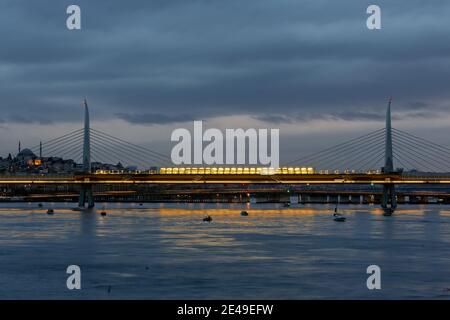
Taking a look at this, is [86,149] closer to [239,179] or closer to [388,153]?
[239,179]

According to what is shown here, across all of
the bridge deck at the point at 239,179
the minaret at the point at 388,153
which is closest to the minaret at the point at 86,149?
the bridge deck at the point at 239,179

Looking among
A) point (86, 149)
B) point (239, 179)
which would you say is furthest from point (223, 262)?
point (86, 149)

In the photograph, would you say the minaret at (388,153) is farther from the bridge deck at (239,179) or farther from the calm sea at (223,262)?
the calm sea at (223,262)

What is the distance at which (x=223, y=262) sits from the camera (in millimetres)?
61938

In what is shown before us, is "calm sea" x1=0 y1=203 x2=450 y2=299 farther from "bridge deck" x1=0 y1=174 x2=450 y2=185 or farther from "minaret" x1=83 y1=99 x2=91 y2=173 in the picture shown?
"minaret" x1=83 y1=99 x2=91 y2=173

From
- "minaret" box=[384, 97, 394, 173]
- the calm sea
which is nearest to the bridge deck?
"minaret" box=[384, 97, 394, 173]

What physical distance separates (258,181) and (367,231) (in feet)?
197

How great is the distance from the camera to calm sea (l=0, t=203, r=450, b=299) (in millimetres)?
47469

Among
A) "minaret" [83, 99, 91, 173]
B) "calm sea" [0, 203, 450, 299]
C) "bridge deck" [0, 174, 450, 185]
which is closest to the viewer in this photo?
"calm sea" [0, 203, 450, 299]

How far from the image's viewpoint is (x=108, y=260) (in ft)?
210

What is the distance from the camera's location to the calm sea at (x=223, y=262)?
4747 centimetres
